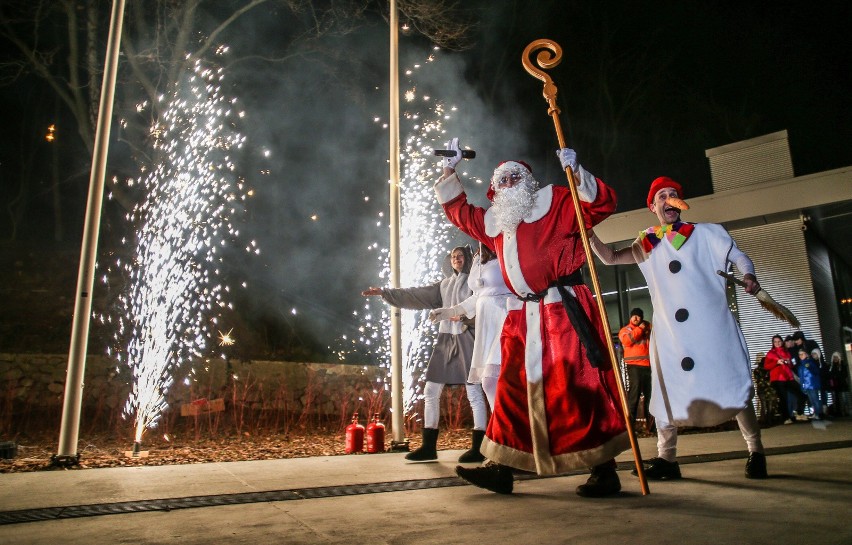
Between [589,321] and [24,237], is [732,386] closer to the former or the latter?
[589,321]

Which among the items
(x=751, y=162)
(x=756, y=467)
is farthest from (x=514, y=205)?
(x=751, y=162)

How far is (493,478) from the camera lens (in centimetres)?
336

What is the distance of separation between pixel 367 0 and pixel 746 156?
9130 mm

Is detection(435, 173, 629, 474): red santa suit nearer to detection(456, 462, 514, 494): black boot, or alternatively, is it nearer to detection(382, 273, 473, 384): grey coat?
detection(456, 462, 514, 494): black boot

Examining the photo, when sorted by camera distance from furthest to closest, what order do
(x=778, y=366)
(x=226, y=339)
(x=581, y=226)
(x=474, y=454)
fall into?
(x=226, y=339) → (x=778, y=366) → (x=474, y=454) → (x=581, y=226)

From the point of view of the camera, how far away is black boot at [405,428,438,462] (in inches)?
208

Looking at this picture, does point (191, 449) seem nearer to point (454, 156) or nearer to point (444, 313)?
point (444, 313)

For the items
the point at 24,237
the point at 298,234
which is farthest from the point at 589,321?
the point at 24,237

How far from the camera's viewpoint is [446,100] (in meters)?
16.4

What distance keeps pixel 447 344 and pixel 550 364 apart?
2309 mm

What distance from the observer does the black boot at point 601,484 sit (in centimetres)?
314

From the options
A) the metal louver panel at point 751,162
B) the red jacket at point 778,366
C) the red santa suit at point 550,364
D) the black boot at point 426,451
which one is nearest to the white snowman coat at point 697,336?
the red santa suit at point 550,364

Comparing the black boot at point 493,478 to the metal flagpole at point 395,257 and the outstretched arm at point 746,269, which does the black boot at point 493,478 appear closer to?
the outstretched arm at point 746,269

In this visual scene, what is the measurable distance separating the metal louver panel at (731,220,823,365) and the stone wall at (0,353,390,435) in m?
7.86
